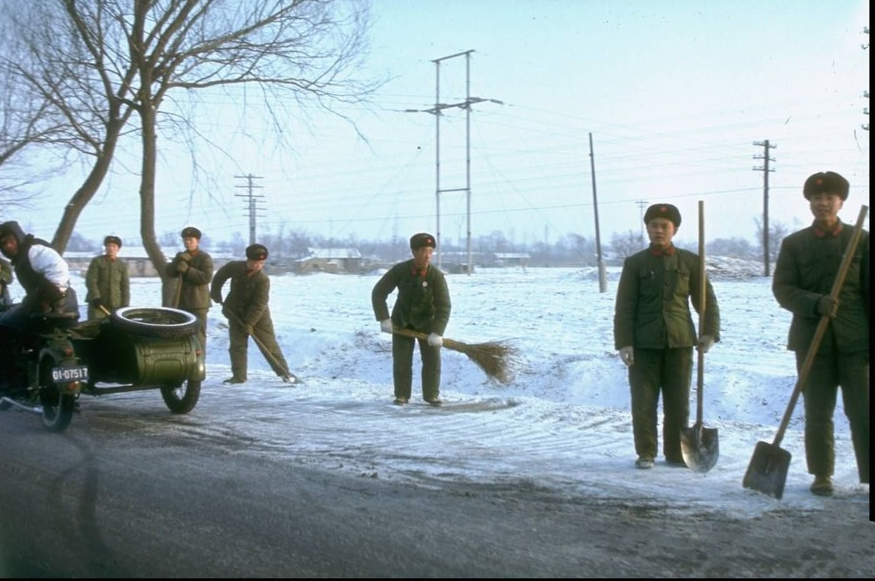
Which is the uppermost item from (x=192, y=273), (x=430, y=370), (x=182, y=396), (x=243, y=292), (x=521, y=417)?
(x=192, y=273)

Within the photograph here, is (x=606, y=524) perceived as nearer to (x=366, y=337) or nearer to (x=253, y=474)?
(x=253, y=474)

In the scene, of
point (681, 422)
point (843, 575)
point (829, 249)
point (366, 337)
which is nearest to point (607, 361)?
point (366, 337)

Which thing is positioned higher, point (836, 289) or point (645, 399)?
point (836, 289)

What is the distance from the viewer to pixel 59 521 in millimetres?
5418

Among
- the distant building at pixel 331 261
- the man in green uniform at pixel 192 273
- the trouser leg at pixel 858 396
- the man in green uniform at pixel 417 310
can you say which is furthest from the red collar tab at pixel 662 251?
the distant building at pixel 331 261

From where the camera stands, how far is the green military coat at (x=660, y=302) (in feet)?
22.4

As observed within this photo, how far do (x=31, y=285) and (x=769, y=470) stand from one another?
6454mm

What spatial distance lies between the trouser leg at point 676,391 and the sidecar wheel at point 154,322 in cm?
445

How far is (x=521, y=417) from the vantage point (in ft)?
30.3

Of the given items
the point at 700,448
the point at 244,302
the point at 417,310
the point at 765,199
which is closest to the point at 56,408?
the point at 417,310

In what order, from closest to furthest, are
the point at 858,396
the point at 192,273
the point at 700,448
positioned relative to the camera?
the point at 858,396
the point at 700,448
the point at 192,273

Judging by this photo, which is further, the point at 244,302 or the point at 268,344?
the point at 268,344

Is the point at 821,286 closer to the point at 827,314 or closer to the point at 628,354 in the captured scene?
the point at 827,314

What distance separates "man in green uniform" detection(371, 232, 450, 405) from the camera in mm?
10086
